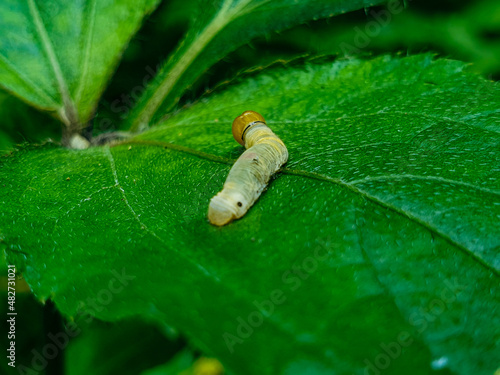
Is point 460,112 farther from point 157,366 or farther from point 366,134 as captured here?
point 157,366

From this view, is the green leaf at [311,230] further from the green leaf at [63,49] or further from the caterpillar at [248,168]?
the green leaf at [63,49]

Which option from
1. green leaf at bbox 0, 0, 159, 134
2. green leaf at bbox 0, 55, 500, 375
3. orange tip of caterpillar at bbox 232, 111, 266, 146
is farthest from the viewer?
green leaf at bbox 0, 0, 159, 134

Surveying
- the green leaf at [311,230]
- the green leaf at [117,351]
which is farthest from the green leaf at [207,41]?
the green leaf at [117,351]

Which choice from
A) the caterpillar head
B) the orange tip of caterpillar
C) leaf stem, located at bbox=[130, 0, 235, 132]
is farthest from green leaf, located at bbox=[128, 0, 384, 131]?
the caterpillar head

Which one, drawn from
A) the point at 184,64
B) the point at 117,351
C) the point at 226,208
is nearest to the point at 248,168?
the point at 226,208

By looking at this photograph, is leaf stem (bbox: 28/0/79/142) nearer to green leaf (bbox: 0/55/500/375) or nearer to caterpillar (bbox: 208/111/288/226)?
green leaf (bbox: 0/55/500/375)
